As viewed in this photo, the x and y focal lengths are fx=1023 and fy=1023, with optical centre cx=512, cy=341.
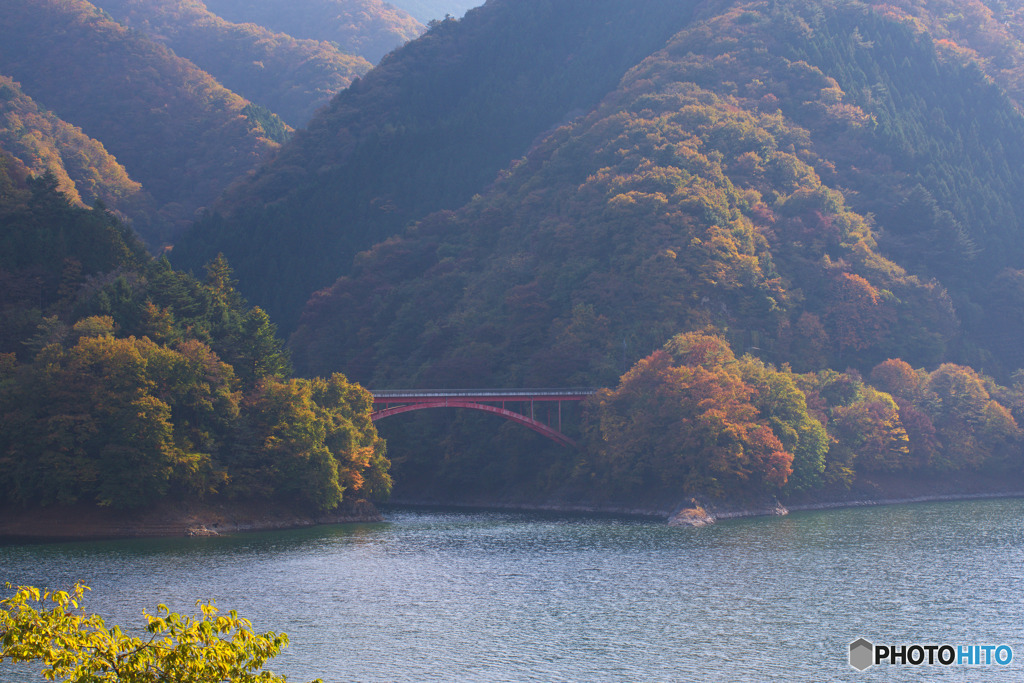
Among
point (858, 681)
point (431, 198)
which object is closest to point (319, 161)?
point (431, 198)

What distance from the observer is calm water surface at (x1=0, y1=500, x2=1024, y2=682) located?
37.8m

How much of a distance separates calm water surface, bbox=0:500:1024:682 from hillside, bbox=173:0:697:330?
307ft

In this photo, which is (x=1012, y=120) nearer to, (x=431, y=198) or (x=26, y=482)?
(x=431, y=198)

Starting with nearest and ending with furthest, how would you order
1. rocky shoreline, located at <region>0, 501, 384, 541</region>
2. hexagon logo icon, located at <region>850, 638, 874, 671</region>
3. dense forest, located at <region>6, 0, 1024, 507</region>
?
hexagon logo icon, located at <region>850, 638, 874, 671</region> < rocky shoreline, located at <region>0, 501, 384, 541</region> < dense forest, located at <region>6, 0, 1024, 507</region>

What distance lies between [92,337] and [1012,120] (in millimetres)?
131528

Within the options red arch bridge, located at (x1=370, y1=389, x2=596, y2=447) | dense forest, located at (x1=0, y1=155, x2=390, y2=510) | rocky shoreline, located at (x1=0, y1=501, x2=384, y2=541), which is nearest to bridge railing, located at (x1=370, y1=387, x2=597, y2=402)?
red arch bridge, located at (x1=370, y1=389, x2=596, y2=447)

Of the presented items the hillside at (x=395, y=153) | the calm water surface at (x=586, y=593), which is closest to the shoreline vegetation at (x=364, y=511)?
the calm water surface at (x=586, y=593)

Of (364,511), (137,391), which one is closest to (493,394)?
(364,511)

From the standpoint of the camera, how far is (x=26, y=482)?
68.6 metres

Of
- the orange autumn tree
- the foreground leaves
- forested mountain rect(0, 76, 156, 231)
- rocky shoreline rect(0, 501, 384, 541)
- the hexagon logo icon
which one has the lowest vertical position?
the hexagon logo icon

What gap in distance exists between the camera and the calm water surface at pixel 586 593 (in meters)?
37.8

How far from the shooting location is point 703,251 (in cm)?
10656

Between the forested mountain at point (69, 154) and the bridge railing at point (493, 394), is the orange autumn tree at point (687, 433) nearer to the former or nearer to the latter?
the bridge railing at point (493, 394)

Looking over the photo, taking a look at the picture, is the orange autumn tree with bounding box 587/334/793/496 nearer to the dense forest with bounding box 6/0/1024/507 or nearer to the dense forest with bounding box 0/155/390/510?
the dense forest with bounding box 6/0/1024/507
